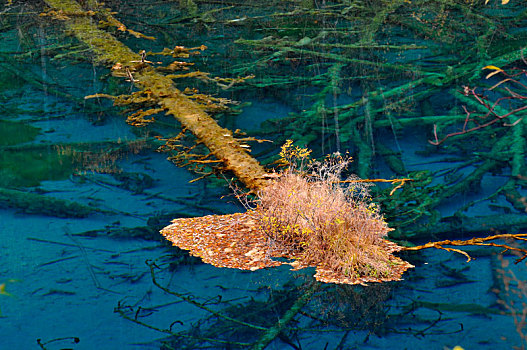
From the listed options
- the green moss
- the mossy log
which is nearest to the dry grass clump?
the mossy log

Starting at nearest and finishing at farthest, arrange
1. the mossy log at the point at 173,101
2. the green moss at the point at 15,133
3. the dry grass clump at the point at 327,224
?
the dry grass clump at the point at 327,224 < the mossy log at the point at 173,101 < the green moss at the point at 15,133

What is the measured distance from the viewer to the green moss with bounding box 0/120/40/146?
1062 centimetres

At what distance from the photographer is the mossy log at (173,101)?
327 inches

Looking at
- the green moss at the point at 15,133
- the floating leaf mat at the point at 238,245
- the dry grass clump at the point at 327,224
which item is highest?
the dry grass clump at the point at 327,224

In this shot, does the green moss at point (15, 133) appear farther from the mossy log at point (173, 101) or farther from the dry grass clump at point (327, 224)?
the dry grass clump at point (327, 224)

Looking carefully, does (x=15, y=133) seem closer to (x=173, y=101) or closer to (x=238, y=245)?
(x=173, y=101)

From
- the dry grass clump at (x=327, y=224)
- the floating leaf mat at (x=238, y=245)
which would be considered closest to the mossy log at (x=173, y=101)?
the floating leaf mat at (x=238, y=245)

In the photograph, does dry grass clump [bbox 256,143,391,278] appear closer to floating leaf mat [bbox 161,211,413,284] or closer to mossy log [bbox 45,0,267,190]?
floating leaf mat [bbox 161,211,413,284]

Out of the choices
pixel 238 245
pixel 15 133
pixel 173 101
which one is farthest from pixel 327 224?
pixel 15 133

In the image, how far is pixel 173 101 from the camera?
11.0 m

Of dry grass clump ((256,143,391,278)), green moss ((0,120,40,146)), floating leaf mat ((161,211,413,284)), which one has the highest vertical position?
dry grass clump ((256,143,391,278))

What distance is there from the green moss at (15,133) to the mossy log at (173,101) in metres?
2.31

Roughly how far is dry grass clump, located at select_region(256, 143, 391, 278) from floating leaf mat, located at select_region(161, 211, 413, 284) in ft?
0.28

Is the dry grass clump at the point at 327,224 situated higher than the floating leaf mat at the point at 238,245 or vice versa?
the dry grass clump at the point at 327,224
